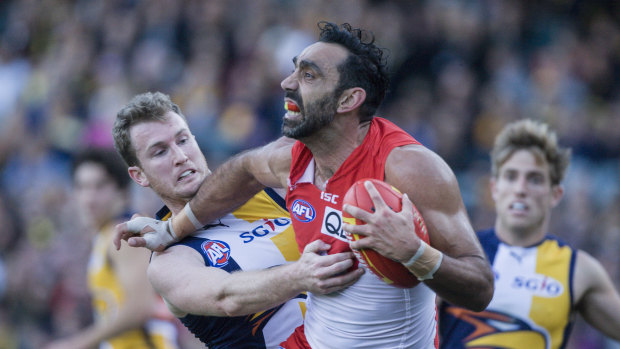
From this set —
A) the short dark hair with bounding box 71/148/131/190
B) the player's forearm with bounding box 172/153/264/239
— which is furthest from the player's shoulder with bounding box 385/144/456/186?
the short dark hair with bounding box 71/148/131/190

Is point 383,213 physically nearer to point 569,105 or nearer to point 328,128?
point 328,128

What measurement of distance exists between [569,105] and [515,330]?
6340mm

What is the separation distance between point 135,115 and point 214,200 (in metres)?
0.81

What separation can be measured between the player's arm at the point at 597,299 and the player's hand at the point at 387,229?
2.60 meters

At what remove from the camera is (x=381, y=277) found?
358cm

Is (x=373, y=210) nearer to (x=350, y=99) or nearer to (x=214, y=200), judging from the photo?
(x=350, y=99)

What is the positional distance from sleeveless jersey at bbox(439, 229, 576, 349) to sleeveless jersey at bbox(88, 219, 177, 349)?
7.60 feet

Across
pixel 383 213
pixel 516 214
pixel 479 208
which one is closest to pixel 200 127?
pixel 479 208

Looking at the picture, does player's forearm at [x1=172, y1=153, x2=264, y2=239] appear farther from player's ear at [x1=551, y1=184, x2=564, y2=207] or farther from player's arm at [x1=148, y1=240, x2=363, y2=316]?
player's ear at [x1=551, y1=184, x2=564, y2=207]

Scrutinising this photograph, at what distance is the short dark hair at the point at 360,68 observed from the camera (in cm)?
399

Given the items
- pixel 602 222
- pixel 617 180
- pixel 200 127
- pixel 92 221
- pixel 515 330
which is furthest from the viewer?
pixel 200 127

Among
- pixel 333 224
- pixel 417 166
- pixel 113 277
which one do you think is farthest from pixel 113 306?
pixel 417 166

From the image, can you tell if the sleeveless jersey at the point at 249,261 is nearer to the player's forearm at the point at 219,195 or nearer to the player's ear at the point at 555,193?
the player's forearm at the point at 219,195

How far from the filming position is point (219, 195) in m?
4.73
